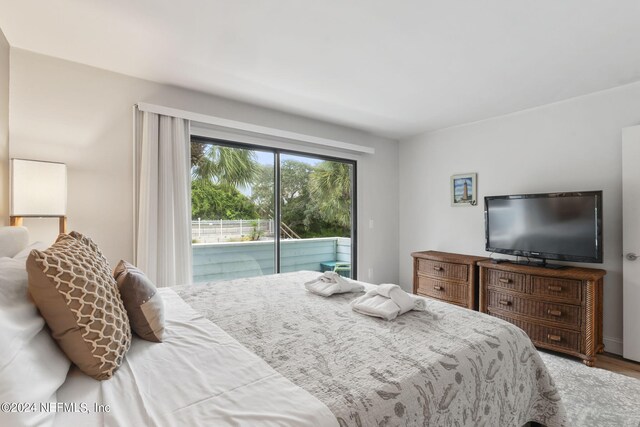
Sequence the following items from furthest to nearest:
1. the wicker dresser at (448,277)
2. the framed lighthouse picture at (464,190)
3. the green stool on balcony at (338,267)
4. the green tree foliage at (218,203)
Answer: the green stool on balcony at (338,267), the framed lighthouse picture at (464,190), the wicker dresser at (448,277), the green tree foliage at (218,203)

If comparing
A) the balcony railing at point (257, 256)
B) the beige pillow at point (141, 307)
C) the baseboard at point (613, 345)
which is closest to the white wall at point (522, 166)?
the baseboard at point (613, 345)

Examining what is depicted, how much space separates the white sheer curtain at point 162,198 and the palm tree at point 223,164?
0.84 feet

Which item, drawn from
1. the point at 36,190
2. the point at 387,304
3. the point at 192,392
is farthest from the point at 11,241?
the point at 387,304

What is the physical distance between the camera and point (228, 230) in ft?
11.3

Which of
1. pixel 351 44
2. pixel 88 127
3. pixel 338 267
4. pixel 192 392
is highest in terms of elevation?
pixel 351 44

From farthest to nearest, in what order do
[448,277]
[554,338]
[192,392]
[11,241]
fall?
[448,277] < [554,338] < [11,241] < [192,392]

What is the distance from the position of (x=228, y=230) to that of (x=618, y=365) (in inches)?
151

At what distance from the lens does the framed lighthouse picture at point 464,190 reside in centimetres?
395

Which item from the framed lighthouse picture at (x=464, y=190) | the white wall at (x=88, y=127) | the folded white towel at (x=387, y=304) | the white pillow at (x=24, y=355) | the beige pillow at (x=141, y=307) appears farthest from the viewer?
the framed lighthouse picture at (x=464, y=190)

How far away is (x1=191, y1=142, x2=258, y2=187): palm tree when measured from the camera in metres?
3.21

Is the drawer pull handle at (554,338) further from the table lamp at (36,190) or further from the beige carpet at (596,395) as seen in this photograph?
the table lamp at (36,190)

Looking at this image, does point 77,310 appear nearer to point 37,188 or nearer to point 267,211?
point 37,188

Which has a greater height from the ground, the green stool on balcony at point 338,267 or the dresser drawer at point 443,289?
the green stool on balcony at point 338,267

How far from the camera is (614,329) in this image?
2900 mm
